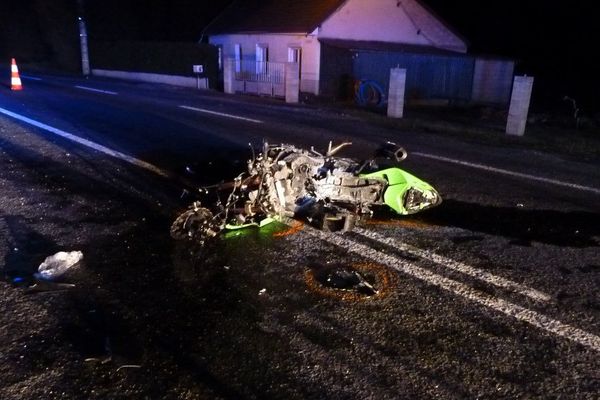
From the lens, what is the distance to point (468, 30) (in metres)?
33.2

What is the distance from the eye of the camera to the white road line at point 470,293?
11.5ft

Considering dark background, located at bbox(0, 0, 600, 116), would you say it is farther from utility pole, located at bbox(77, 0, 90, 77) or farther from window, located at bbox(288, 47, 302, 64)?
window, located at bbox(288, 47, 302, 64)

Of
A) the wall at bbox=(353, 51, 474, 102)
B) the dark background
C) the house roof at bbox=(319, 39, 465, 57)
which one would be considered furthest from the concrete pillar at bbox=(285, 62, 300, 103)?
the dark background

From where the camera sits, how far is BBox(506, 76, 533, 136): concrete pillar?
1255cm

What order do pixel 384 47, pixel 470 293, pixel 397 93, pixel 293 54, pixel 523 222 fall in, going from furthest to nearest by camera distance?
pixel 384 47, pixel 293 54, pixel 397 93, pixel 523 222, pixel 470 293

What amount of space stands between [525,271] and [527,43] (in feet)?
98.7

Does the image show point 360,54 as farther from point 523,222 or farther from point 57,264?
point 57,264

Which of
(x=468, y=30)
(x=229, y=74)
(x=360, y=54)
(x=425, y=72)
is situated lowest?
(x=229, y=74)

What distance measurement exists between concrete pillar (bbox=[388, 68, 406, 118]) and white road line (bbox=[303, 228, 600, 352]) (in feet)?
37.1

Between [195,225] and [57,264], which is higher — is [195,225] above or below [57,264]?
above

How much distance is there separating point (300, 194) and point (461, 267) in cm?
179

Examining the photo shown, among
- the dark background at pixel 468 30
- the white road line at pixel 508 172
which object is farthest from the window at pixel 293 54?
the white road line at pixel 508 172

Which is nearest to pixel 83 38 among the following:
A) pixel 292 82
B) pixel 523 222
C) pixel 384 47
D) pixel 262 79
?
pixel 262 79

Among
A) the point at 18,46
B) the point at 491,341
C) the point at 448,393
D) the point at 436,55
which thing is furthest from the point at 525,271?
the point at 18,46
